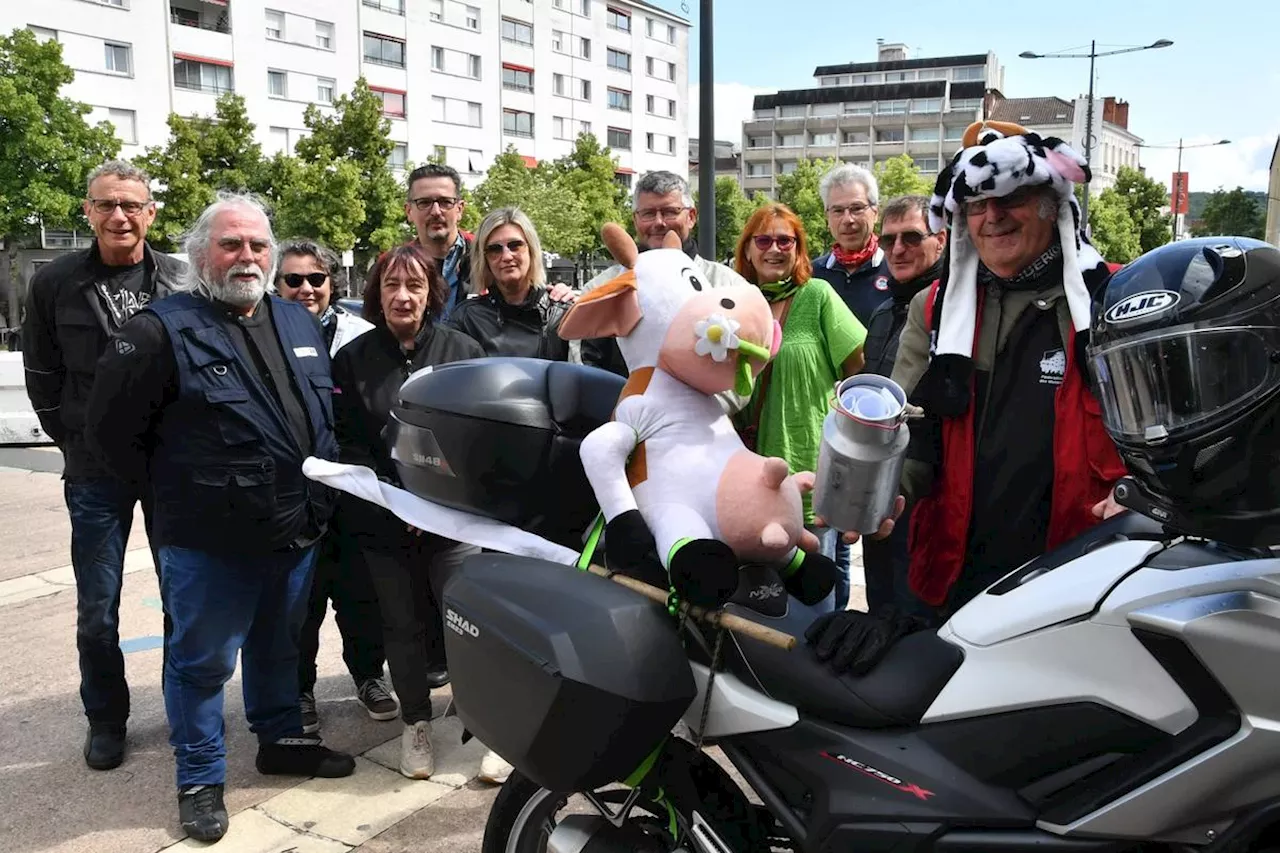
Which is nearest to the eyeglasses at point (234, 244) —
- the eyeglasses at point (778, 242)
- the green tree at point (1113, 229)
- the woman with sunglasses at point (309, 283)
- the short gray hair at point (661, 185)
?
A: the woman with sunglasses at point (309, 283)

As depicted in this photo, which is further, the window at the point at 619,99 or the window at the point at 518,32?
the window at the point at 619,99

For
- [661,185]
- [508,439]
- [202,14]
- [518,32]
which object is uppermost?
[518,32]

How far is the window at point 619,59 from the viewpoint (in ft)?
168

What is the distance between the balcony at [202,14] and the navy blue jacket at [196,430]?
3564 cm

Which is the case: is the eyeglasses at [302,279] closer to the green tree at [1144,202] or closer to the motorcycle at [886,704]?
the motorcycle at [886,704]

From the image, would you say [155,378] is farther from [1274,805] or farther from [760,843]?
[1274,805]

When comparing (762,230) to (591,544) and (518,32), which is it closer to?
(591,544)

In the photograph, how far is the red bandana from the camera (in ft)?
13.8

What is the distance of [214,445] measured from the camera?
2.89 m

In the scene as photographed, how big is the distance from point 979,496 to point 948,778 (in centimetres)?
78

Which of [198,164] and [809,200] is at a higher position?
[809,200]

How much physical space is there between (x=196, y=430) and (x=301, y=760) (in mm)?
1203

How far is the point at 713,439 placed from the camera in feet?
6.83

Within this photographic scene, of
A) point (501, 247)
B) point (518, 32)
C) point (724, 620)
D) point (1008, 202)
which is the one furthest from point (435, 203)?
point (518, 32)
